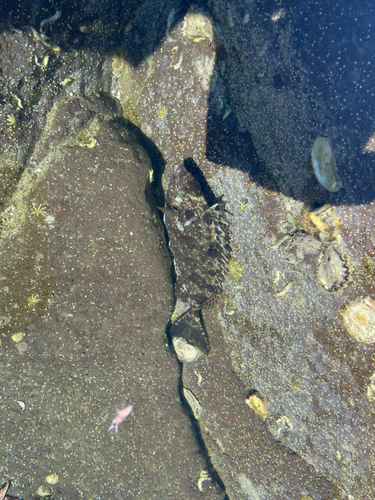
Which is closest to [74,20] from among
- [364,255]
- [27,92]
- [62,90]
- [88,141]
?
[62,90]

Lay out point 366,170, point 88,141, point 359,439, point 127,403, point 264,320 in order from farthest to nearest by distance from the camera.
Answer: point 127,403 → point 264,320 → point 88,141 → point 359,439 → point 366,170

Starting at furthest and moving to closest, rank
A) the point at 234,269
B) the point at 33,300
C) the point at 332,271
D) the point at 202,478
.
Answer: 1. the point at 202,478
2. the point at 234,269
3. the point at 33,300
4. the point at 332,271

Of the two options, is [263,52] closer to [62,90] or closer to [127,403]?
[62,90]

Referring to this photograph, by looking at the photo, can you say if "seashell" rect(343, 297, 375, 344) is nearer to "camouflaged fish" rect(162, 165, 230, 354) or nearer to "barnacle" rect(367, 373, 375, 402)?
"barnacle" rect(367, 373, 375, 402)

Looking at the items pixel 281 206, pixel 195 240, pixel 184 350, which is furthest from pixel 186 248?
pixel 184 350

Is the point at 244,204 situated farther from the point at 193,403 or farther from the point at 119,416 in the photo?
the point at 193,403

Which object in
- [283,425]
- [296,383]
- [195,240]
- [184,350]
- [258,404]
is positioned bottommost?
[184,350]
